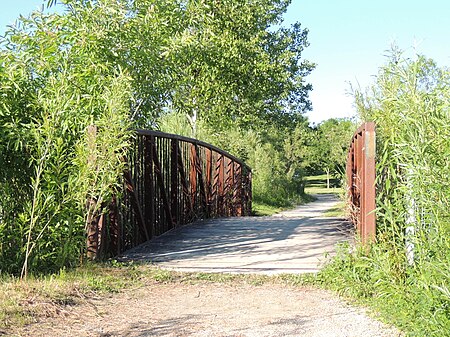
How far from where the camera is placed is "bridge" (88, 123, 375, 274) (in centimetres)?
585

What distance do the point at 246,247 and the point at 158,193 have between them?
5.00 ft

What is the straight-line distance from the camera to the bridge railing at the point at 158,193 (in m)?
6.26

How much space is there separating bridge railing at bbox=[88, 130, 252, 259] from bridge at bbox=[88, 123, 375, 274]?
11mm

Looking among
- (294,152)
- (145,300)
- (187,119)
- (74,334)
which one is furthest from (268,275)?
(294,152)

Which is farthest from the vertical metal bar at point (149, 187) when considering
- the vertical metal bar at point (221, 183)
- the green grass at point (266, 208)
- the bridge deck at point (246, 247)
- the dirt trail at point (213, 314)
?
the green grass at point (266, 208)

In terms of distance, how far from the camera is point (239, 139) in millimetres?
21812

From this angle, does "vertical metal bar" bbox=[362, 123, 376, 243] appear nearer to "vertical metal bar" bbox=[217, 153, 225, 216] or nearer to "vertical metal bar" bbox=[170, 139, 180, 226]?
"vertical metal bar" bbox=[170, 139, 180, 226]

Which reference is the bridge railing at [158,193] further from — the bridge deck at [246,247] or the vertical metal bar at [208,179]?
the bridge deck at [246,247]

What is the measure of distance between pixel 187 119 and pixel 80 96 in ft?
37.6

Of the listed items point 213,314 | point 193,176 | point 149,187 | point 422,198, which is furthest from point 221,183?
point 422,198

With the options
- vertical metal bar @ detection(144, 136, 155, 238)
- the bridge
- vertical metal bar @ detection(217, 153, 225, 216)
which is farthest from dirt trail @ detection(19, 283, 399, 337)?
vertical metal bar @ detection(217, 153, 225, 216)

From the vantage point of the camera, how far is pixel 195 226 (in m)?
9.16

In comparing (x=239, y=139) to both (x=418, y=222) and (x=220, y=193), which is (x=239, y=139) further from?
(x=418, y=222)

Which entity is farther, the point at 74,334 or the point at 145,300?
the point at 145,300
